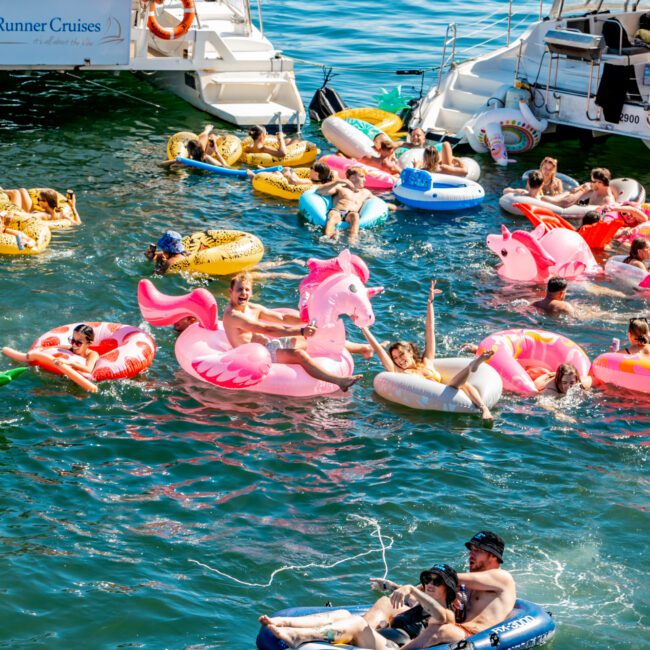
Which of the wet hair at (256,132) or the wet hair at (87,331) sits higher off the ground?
the wet hair at (256,132)

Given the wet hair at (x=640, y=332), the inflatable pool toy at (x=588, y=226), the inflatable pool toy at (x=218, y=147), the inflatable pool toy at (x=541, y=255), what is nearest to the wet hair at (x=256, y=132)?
the inflatable pool toy at (x=218, y=147)

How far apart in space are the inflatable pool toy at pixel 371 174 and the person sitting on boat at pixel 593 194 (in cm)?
255

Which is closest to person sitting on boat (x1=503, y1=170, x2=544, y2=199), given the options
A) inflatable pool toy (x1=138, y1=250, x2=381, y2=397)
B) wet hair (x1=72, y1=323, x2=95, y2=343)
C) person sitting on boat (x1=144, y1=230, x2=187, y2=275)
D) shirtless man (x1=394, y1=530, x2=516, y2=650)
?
person sitting on boat (x1=144, y1=230, x2=187, y2=275)

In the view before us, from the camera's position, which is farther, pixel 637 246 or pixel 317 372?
pixel 637 246

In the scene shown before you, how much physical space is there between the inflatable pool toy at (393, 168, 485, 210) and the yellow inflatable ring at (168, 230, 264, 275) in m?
3.51

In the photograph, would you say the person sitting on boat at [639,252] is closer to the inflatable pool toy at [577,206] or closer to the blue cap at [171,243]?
the inflatable pool toy at [577,206]

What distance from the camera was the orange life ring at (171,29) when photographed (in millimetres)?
19672

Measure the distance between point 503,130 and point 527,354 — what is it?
8.58m

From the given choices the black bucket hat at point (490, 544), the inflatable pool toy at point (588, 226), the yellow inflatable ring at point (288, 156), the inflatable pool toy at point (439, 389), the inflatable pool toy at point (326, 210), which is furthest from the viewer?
the yellow inflatable ring at point (288, 156)

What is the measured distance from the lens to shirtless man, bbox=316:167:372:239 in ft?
52.8

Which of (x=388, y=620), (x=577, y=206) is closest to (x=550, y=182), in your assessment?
(x=577, y=206)

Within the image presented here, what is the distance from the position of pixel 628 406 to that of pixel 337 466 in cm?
332

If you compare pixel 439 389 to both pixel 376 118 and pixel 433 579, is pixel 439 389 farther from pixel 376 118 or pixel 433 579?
pixel 376 118

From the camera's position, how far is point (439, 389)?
435 inches
